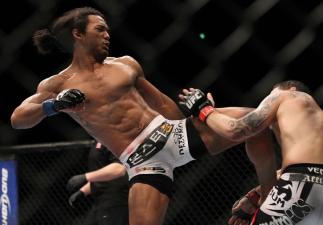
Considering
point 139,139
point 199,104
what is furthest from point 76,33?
point 199,104

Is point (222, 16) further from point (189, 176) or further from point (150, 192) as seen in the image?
point (150, 192)

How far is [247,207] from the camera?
8.90 ft

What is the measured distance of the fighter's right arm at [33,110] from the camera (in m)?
2.60

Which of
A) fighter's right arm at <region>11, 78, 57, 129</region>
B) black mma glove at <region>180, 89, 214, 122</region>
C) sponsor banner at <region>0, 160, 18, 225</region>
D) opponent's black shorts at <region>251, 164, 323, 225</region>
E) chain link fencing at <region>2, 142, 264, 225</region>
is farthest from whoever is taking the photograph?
sponsor banner at <region>0, 160, 18, 225</region>

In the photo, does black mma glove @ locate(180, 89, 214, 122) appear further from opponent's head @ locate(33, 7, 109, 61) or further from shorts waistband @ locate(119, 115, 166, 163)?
opponent's head @ locate(33, 7, 109, 61)

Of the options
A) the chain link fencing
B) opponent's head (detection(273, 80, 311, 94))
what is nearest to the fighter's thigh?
opponent's head (detection(273, 80, 311, 94))

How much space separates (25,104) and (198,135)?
2.31 feet

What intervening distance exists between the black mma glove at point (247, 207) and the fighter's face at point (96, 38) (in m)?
0.84

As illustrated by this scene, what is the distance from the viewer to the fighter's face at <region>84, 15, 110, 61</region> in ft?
9.04

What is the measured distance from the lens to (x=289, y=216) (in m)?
2.37

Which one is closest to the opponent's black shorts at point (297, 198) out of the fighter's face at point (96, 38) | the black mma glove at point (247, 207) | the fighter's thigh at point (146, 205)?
the black mma glove at point (247, 207)

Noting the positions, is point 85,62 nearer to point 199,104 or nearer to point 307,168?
point 199,104

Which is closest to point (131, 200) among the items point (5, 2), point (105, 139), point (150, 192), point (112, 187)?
point (150, 192)

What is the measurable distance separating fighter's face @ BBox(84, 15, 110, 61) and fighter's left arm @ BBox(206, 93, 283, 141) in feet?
1.96
